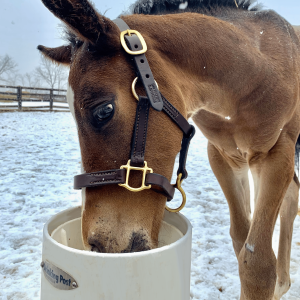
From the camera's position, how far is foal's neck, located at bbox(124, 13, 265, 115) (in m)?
1.26

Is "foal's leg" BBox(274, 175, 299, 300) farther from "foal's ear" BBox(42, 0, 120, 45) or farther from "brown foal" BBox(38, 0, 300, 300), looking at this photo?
"foal's ear" BBox(42, 0, 120, 45)

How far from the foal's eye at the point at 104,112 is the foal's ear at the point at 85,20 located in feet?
0.89

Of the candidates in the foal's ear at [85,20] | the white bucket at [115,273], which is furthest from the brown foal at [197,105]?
the white bucket at [115,273]

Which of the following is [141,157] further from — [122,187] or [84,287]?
[84,287]

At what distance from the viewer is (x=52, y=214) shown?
2.92 m

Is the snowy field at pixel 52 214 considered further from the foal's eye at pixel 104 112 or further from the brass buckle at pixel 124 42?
the brass buckle at pixel 124 42

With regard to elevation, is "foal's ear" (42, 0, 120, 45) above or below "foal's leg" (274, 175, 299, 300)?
above

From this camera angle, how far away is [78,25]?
40.1 inches

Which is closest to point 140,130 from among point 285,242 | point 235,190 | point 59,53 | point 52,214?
point 59,53

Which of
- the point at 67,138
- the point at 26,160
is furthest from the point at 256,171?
the point at 67,138

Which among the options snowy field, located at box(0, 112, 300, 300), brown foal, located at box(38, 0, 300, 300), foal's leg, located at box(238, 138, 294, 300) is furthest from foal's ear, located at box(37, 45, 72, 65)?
snowy field, located at box(0, 112, 300, 300)

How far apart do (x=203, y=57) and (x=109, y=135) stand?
68 centimetres

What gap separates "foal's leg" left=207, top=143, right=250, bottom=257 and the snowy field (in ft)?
1.09

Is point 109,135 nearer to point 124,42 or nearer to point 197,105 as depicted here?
point 124,42
